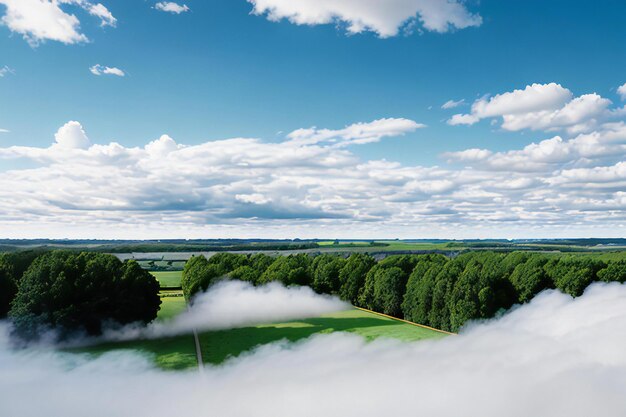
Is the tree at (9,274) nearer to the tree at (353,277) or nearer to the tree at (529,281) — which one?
the tree at (353,277)

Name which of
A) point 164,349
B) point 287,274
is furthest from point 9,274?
point 287,274

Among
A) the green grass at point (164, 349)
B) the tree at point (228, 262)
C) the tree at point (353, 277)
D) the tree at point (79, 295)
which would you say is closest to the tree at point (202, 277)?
the tree at point (228, 262)

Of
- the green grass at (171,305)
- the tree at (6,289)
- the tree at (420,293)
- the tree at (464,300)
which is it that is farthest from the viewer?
the green grass at (171,305)

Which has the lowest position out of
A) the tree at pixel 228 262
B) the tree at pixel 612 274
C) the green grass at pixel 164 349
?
the green grass at pixel 164 349

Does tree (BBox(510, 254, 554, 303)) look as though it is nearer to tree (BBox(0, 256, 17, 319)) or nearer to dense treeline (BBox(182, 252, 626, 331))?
dense treeline (BBox(182, 252, 626, 331))

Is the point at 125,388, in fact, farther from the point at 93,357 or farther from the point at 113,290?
the point at 113,290

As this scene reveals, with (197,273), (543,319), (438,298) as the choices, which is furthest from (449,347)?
(197,273)
